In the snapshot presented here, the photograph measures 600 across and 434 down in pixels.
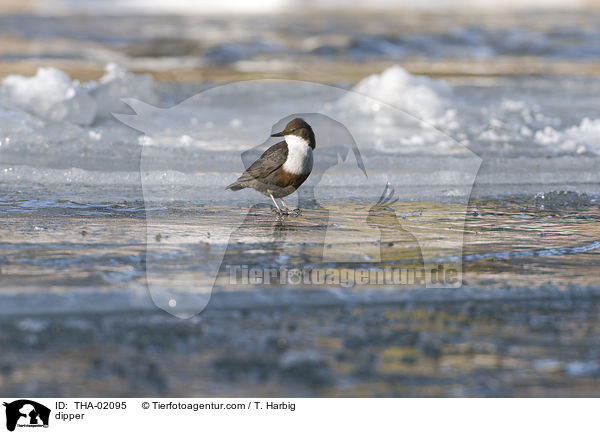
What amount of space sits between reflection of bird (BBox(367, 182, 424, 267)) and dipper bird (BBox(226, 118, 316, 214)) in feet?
1.92

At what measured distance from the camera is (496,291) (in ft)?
13.5

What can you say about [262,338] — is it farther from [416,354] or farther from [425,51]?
[425,51]

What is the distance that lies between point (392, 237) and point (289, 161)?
2.89 ft

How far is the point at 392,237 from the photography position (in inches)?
202

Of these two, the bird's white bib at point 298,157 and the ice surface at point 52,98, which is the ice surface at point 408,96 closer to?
the ice surface at point 52,98

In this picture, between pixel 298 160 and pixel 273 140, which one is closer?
pixel 298 160

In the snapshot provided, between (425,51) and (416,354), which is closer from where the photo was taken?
(416,354)

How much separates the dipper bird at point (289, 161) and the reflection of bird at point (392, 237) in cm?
59

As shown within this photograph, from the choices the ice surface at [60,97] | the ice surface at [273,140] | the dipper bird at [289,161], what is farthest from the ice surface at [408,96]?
the dipper bird at [289,161]

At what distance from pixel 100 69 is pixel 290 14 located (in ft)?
43.9

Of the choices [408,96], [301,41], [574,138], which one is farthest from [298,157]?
[301,41]

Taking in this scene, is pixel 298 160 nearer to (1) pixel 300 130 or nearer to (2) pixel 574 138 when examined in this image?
(1) pixel 300 130

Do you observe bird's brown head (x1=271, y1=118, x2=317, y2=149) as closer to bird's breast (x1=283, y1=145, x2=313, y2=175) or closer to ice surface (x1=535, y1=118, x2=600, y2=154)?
bird's breast (x1=283, y1=145, x2=313, y2=175)

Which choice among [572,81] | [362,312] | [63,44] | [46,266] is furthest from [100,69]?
[362,312]
